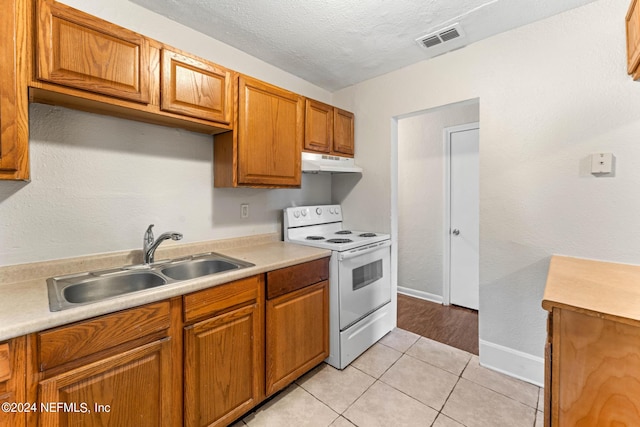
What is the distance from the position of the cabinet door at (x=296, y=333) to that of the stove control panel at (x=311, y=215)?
0.68 meters

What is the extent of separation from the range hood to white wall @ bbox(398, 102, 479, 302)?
104 centimetres

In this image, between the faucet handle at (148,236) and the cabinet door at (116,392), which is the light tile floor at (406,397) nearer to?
the cabinet door at (116,392)

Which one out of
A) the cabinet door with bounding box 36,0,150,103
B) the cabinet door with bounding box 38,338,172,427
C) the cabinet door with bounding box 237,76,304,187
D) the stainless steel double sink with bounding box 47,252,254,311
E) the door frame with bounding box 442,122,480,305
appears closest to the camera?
the cabinet door with bounding box 38,338,172,427

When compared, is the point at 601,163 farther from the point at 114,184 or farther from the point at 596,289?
the point at 114,184

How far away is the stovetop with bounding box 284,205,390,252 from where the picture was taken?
2.28 meters

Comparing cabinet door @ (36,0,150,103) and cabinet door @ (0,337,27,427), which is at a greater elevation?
cabinet door @ (36,0,150,103)

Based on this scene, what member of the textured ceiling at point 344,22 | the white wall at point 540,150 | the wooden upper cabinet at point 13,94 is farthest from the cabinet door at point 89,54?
the white wall at point 540,150

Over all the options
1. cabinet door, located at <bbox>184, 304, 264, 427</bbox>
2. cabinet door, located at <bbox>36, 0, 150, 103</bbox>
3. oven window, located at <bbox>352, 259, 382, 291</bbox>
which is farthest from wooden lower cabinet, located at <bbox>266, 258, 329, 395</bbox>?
cabinet door, located at <bbox>36, 0, 150, 103</bbox>

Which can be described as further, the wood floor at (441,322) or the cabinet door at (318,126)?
the wood floor at (441,322)

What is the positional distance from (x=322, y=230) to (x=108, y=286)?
172cm

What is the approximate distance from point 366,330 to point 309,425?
906 millimetres

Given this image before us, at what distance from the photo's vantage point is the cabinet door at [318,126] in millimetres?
2322

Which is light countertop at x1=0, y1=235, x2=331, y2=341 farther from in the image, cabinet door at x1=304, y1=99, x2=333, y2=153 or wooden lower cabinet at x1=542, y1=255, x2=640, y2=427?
wooden lower cabinet at x1=542, y1=255, x2=640, y2=427

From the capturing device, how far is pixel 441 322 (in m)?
2.84
